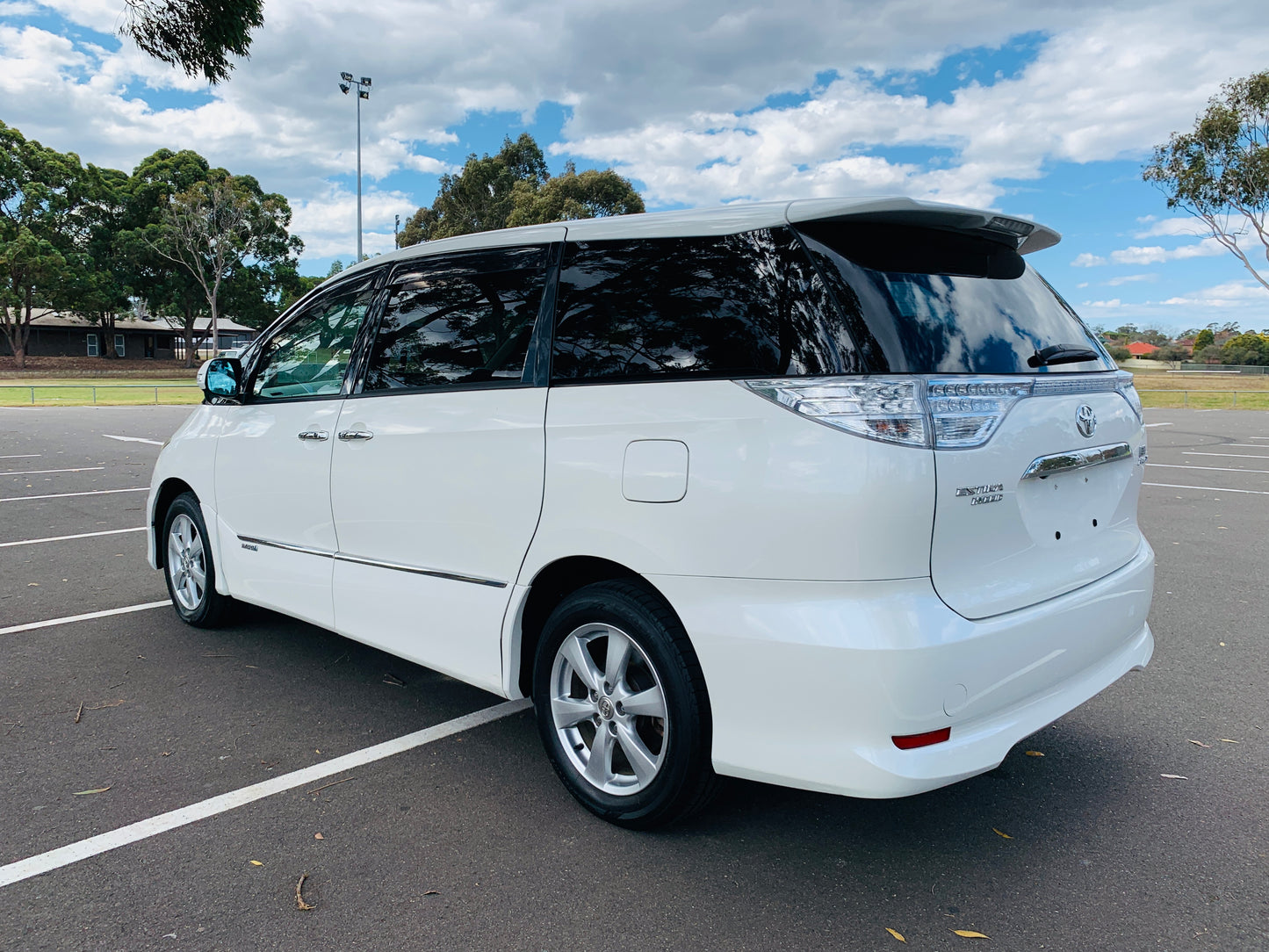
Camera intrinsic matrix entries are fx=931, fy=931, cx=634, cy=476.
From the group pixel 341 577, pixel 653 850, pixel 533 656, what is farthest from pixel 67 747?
pixel 653 850

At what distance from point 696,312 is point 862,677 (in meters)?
1.15

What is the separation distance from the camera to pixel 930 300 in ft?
8.80

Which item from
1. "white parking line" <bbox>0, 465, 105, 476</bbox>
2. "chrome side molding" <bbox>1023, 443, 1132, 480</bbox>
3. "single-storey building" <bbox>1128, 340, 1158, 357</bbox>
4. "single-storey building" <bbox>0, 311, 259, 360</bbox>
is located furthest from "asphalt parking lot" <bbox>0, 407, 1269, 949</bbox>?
"single-storey building" <bbox>1128, 340, 1158, 357</bbox>

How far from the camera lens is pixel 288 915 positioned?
2.51 metres

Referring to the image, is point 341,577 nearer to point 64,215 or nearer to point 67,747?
point 67,747

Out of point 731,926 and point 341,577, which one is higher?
point 341,577

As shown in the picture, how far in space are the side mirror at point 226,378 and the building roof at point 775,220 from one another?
1.83 m

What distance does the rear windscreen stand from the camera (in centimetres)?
253

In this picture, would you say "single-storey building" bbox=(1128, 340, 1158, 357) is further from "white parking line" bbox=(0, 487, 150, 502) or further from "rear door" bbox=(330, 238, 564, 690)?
"rear door" bbox=(330, 238, 564, 690)

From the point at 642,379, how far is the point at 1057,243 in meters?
1.73

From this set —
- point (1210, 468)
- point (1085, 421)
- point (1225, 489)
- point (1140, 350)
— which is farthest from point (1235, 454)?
point (1140, 350)

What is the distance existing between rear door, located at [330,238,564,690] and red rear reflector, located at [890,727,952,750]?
51.7 inches

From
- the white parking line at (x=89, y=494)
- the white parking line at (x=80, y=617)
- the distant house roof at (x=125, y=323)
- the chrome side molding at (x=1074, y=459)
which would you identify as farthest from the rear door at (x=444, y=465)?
the distant house roof at (x=125, y=323)

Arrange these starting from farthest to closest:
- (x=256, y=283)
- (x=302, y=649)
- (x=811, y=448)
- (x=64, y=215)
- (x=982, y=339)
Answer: (x=256, y=283), (x=64, y=215), (x=302, y=649), (x=982, y=339), (x=811, y=448)
